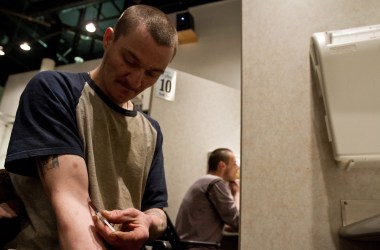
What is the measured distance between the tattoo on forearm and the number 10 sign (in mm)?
1890

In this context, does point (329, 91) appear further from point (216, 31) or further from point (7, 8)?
point (7, 8)

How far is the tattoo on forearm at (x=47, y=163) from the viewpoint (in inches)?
25.1

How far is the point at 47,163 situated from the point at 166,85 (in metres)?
1.99

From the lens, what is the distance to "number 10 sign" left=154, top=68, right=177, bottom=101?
254cm

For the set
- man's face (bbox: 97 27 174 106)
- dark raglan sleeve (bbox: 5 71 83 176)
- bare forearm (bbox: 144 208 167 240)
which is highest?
man's face (bbox: 97 27 174 106)

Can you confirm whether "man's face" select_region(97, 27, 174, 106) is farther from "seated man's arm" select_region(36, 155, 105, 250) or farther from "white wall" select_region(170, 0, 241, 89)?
"white wall" select_region(170, 0, 241, 89)

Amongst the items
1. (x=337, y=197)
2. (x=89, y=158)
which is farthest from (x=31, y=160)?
(x=337, y=197)

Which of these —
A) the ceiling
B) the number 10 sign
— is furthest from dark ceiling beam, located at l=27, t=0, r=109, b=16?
the number 10 sign

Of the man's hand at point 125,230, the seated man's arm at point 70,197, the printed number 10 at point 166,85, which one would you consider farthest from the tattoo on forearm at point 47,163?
the printed number 10 at point 166,85

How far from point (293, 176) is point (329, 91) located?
0.31 metres

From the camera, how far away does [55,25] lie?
484 cm

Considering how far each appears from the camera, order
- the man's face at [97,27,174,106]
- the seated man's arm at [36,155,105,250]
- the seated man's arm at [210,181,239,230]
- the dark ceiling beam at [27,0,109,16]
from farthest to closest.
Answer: the dark ceiling beam at [27,0,109,16] < the seated man's arm at [210,181,239,230] < the man's face at [97,27,174,106] < the seated man's arm at [36,155,105,250]

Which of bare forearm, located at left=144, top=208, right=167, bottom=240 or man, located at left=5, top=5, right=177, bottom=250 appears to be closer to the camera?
man, located at left=5, top=5, right=177, bottom=250

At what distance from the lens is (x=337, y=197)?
0.97 m
